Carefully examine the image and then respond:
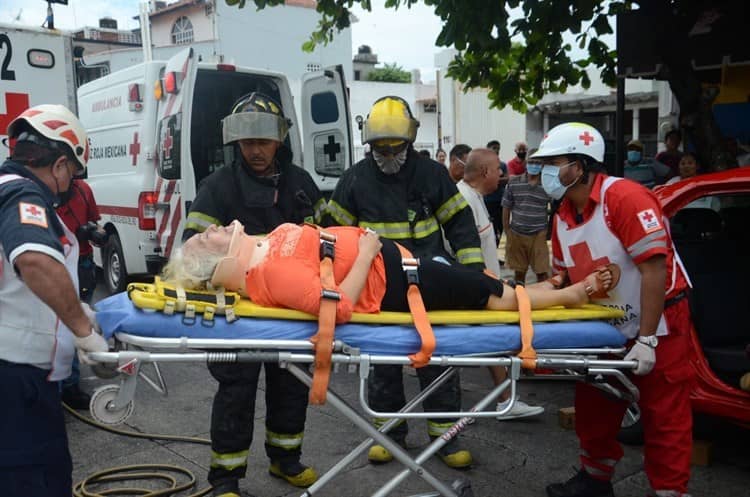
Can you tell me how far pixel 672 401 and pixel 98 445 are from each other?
3.07 metres

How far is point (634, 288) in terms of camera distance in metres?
2.88

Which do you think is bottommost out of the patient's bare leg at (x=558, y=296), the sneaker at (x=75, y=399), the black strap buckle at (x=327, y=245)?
the sneaker at (x=75, y=399)

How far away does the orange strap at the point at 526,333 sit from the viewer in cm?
247

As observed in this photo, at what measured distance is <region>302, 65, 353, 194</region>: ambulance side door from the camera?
690cm

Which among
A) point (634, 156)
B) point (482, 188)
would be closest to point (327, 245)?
point (482, 188)

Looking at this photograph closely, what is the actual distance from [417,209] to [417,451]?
1375mm

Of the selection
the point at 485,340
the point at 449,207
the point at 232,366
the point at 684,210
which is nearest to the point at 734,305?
the point at 684,210

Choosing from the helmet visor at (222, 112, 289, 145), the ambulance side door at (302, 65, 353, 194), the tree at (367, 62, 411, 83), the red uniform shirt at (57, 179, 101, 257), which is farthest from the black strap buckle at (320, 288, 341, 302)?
the tree at (367, 62, 411, 83)

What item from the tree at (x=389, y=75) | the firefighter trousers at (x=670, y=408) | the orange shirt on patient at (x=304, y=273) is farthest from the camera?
the tree at (x=389, y=75)

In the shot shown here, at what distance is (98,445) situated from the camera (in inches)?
153

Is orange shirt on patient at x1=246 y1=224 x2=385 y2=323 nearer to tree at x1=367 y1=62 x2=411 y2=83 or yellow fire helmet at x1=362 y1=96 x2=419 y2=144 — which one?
yellow fire helmet at x1=362 y1=96 x2=419 y2=144

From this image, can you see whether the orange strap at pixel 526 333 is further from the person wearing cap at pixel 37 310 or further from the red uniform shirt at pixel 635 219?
the person wearing cap at pixel 37 310

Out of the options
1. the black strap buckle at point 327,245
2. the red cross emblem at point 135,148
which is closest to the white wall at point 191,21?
the red cross emblem at point 135,148

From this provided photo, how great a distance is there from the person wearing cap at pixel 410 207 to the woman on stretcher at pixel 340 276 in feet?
2.20
